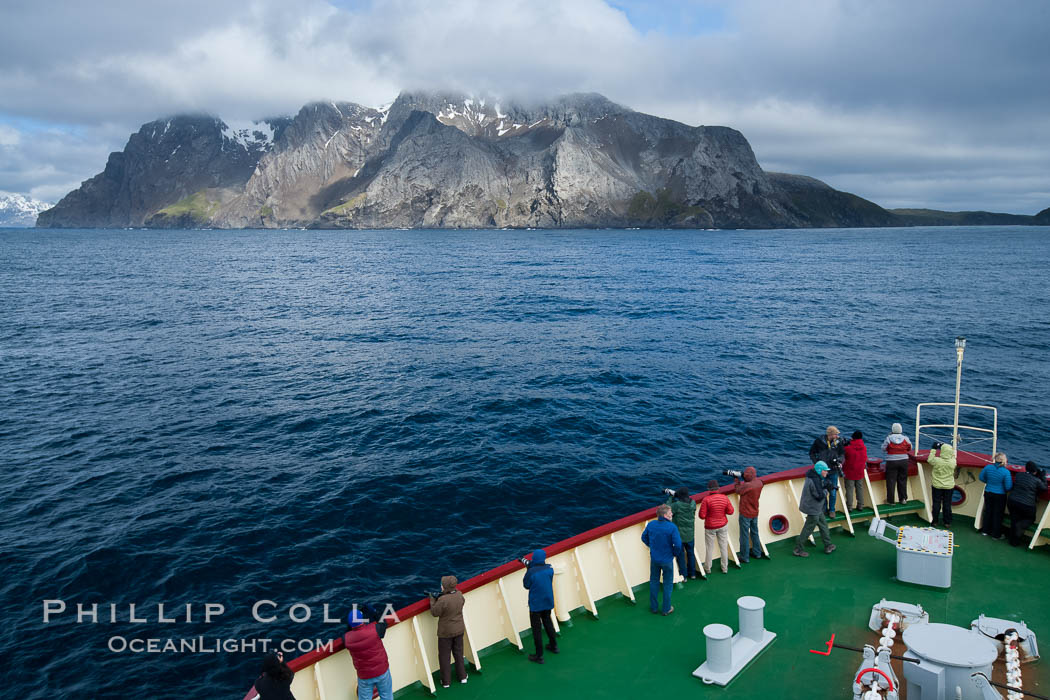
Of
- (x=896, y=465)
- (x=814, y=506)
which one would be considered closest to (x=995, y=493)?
(x=896, y=465)

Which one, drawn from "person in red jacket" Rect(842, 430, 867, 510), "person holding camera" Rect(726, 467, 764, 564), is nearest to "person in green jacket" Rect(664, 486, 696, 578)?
"person holding camera" Rect(726, 467, 764, 564)

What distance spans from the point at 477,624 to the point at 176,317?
6674cm

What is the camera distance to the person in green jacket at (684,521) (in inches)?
556

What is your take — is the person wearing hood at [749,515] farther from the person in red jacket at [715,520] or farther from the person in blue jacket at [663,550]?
the person in blue jacket at [663,550]

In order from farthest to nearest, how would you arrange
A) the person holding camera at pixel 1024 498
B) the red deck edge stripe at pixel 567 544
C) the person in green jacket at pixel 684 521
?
the person holding camera at pixel 1024 498 < the person in green jacket at pixel 684 521 < the red deck edge stripe at pixel 567 544

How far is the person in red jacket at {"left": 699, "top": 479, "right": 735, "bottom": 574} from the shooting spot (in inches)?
580

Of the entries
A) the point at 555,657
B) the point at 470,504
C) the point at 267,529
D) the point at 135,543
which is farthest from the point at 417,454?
the point at 555,657

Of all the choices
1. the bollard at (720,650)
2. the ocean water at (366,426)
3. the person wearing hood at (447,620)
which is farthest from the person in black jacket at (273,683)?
the ocean water at (366,426)

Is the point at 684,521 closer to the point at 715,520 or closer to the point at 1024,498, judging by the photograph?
the point at 715,520

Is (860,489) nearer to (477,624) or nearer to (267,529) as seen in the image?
(477,624)

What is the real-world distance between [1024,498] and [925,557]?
3.58 meters

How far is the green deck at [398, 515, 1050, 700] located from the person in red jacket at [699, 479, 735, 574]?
0.50 m

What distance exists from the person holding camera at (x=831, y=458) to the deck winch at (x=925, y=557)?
2.11 meters

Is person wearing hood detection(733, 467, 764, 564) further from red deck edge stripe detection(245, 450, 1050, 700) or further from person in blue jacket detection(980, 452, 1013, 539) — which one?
person in blue jacket detection(980, 452, 1013, 539)
